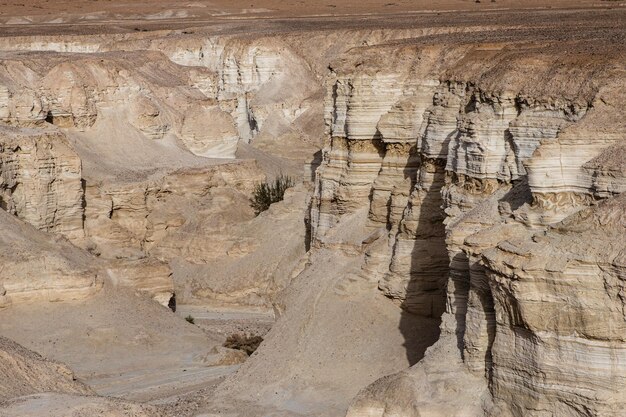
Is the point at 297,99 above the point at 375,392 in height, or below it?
below

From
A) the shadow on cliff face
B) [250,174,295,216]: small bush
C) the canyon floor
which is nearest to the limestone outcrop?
the canyon floor

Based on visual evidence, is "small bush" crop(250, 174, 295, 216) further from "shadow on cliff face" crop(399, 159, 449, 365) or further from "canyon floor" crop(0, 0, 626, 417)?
"shadow on cliff face" crop(399, 159, 449, 365)

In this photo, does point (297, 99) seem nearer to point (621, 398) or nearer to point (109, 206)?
point (109, 206)

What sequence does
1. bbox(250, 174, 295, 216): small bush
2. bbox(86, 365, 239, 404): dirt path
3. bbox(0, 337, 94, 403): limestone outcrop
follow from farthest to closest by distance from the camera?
bbox(250, 174, 295, 216): small bush → bbox(86, 365, 239, 404): dirt path → bbox(0, 337, 94, 403): limestone outcrop

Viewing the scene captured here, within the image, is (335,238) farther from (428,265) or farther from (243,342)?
(428,265)

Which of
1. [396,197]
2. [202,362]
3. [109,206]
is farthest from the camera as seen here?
[109,206]

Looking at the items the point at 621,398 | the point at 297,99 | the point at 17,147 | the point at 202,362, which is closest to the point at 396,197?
the point at 202,362
